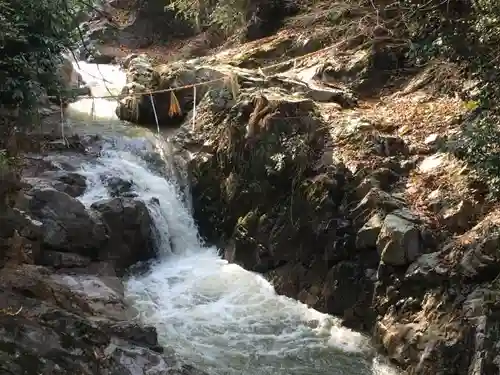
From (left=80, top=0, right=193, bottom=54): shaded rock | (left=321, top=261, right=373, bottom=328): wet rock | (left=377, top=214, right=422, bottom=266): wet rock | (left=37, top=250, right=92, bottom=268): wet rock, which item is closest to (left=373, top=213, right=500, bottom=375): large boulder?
(left=377, top=214, right=422, bottom=266): wet rock

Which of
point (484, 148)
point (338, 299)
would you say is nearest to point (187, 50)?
point (338, 299)

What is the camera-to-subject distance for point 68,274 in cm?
805

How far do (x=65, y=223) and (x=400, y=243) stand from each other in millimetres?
4907

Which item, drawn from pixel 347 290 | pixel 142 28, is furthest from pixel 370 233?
pixel 142 28

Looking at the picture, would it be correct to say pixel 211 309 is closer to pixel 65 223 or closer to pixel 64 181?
pixel 65 223

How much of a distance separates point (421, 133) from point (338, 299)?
268cm

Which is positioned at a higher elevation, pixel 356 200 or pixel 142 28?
pixel 142 28

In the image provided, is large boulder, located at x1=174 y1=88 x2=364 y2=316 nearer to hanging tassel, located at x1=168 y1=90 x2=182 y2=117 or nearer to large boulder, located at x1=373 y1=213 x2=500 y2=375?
large boulder, located at x1=373 y1=213 x2=500 y2=375

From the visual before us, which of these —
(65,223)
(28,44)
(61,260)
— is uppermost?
(28,44)

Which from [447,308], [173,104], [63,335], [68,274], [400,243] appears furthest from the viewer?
[173,104]

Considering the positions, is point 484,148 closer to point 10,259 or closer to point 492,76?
point 492,76

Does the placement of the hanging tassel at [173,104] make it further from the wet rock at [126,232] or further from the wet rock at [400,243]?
the wet rock at [400,243]

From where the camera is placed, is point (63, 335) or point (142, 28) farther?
point (142, 28)

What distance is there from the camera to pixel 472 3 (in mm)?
6664
